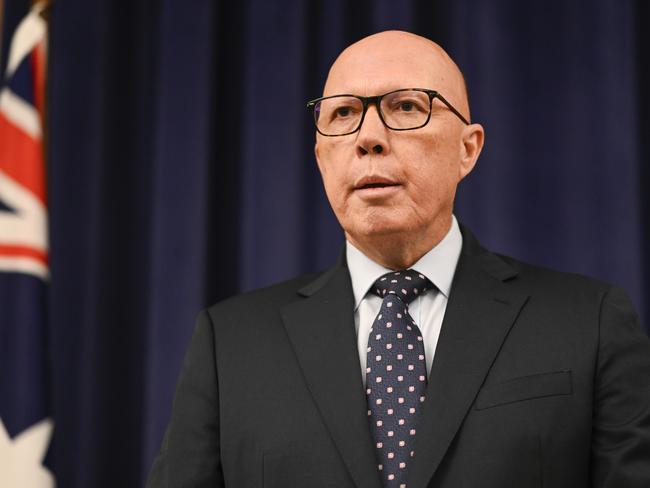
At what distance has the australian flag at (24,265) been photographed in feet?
5.51

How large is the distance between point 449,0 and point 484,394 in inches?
55.8

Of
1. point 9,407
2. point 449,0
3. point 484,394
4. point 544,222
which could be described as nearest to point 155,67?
point 449,0

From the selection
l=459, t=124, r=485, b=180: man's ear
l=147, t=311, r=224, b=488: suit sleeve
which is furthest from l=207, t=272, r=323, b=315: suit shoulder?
l=459, t=124, r=485, b=180: man's ear

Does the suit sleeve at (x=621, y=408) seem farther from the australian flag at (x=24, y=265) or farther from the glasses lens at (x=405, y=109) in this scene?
the australian flag at (x=24, y=265)

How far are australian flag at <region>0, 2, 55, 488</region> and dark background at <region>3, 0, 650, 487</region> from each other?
246 millimetres

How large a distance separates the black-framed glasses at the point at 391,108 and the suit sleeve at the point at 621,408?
0.43 m

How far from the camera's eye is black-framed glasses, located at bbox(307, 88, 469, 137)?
1.20 m

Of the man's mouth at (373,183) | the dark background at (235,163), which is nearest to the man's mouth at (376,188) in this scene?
the man's mouth at (373,183)

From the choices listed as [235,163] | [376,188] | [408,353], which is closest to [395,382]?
[408,353]

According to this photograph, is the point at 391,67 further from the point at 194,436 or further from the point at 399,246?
the point at 194,436

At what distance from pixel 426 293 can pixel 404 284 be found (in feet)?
0.16

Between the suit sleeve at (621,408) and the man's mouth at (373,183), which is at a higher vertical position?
the man's mouth at (373,183)

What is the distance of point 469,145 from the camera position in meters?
1.33

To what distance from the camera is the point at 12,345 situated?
5.67ft
